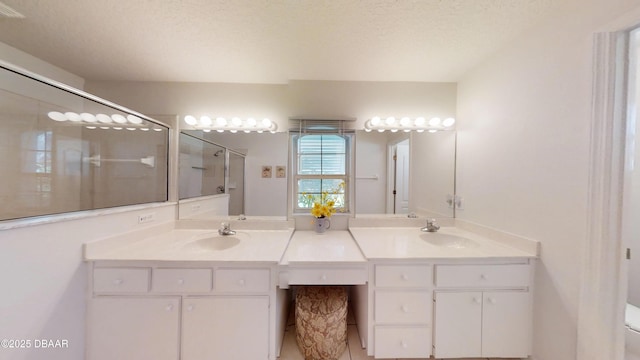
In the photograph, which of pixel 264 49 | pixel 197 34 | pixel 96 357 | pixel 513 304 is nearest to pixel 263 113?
pixel 264 49

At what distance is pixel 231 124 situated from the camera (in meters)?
2.01

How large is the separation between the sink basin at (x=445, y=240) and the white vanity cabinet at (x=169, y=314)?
1465mm

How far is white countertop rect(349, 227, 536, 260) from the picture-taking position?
137cm

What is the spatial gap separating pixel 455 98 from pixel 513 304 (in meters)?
1.70

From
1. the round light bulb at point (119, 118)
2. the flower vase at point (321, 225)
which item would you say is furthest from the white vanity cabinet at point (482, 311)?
the round light bulb at point (119, 118)

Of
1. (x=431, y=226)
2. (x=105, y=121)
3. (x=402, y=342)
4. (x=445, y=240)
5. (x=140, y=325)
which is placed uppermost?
(x=105, y=121)

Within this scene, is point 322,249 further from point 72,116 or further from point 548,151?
point 72,116

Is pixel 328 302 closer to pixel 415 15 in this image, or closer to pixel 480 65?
pixel 415 15

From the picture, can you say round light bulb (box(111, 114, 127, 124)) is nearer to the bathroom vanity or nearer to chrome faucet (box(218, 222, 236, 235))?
the bathroom vanity

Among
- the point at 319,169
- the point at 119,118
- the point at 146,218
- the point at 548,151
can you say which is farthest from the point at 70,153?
the point at 548,151

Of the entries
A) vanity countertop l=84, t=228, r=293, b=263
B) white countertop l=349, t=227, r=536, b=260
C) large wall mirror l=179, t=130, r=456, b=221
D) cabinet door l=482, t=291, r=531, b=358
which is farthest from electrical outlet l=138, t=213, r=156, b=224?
cabinet door l=482, t=291, r=531, b=358

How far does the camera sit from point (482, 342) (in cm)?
136

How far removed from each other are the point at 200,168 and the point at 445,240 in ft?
7.54

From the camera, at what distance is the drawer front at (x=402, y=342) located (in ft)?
4.43
